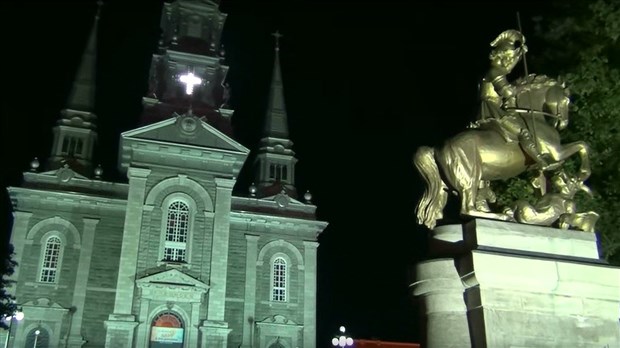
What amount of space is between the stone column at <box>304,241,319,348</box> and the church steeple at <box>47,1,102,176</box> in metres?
15.1

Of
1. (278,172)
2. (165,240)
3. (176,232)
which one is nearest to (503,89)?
(165,240)

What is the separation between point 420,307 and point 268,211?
33834 millimetres

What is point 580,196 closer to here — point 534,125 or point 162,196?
point 534,125

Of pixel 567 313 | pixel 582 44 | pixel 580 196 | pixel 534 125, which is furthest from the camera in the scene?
pixel 582 44

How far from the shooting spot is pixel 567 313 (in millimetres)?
7824

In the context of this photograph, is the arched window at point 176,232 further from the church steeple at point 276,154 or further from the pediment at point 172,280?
the church steeple at point 276,154

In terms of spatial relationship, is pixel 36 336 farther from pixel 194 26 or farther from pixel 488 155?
pixel 488 155

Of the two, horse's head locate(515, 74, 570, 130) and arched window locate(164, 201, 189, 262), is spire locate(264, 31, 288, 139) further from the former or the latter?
horse's head locate(515, 74, 570, 130)

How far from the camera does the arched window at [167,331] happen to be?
113ft

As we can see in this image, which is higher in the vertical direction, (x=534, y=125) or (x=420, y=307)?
(x=534, y=125)

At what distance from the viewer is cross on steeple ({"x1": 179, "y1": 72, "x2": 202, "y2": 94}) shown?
43312mm

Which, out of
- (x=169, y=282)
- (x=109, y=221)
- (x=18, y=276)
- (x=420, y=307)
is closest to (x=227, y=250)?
(x=169, y=282)

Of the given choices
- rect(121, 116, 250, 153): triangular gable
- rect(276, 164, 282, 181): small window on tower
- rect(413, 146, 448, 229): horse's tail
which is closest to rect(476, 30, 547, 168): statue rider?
rect(413, 146, 448, 229): horse's tail

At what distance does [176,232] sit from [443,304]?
101ft
